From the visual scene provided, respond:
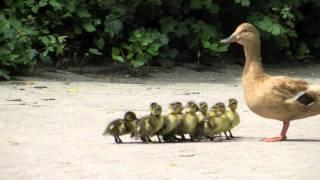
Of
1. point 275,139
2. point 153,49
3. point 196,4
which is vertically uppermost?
point 196,4

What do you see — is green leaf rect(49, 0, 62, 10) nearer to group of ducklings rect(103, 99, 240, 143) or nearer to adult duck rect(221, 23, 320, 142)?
group of ducklings rect(103, 99, 240, 143)

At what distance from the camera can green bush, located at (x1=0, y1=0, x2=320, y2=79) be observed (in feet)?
47.1

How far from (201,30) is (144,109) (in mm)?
5609

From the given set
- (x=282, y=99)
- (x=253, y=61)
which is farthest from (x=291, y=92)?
(x=253, y=61)

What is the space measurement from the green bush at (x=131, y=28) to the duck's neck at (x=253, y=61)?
17.9 ft

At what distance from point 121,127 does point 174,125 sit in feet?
1.65

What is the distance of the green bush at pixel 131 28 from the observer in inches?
566

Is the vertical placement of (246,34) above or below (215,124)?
above

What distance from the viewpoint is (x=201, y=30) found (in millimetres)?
16219

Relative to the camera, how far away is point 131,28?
52.8ft

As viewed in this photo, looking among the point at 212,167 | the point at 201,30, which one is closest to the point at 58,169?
the point at 212,167

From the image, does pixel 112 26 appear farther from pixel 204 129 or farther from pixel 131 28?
pixel 204 129

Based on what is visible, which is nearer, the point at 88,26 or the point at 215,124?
the point at 215,124

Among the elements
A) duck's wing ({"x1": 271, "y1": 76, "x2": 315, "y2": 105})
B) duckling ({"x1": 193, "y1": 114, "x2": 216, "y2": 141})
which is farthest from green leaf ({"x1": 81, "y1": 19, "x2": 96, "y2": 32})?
duck's wing ({"x1": 271, "y1": 76, "x2": 315, "y2": 105})
